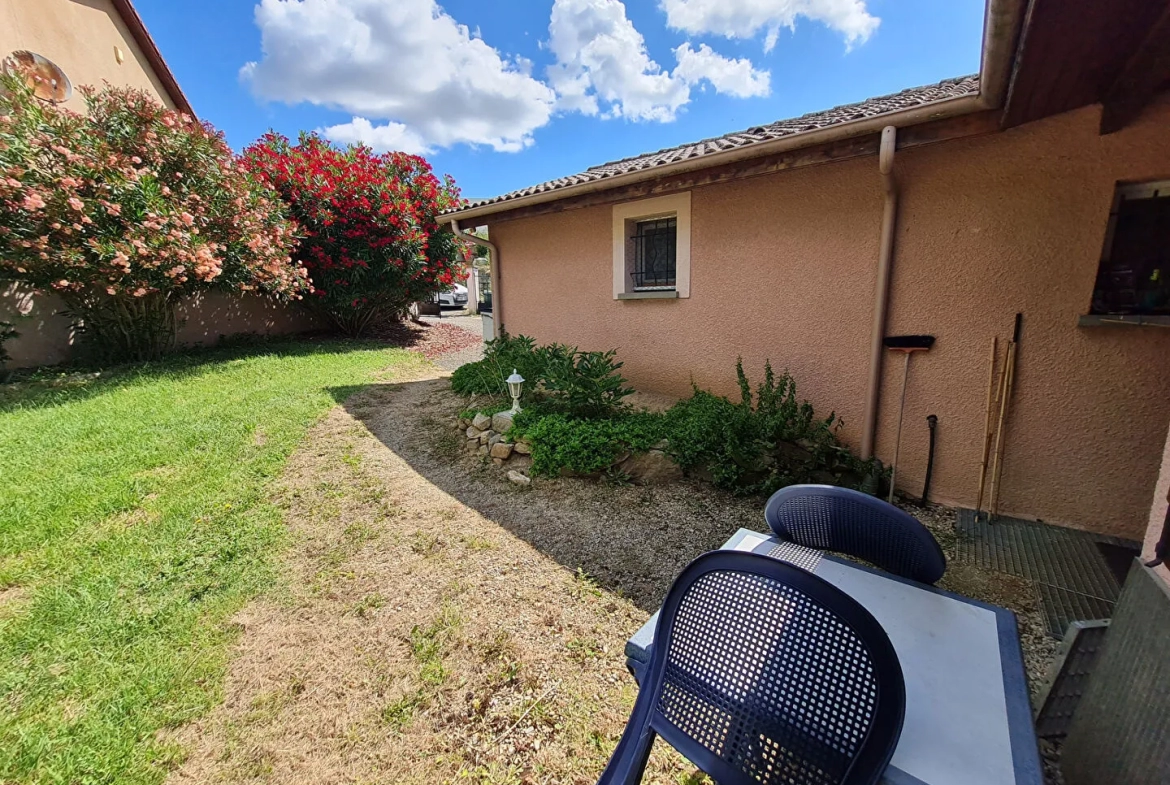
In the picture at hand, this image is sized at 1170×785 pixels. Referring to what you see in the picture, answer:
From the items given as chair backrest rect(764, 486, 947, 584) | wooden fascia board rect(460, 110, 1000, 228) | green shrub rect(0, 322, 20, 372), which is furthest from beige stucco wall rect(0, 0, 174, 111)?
chair backrest rect(764, 486, 947, 584)

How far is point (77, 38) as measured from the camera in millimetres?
8297

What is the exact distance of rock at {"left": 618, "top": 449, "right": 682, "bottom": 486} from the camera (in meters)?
4.17

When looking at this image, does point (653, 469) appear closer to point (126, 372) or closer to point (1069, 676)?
point (1069, 676)

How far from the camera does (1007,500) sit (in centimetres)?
352

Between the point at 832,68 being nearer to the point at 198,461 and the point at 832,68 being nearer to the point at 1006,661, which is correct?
the point at 1006,661

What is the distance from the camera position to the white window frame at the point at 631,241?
16.4 ft

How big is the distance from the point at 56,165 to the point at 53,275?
4.98 feet

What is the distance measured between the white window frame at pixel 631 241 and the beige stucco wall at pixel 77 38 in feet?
34.0

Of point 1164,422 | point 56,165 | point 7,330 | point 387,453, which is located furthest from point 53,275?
point 1164,422

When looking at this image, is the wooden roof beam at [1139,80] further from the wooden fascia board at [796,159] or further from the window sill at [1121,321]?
the window sill at [1121,321]

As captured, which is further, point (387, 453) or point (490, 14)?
point (490, 14)

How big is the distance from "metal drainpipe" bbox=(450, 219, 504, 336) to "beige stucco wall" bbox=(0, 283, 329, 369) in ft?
20.9

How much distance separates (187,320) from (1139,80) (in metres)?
13.5

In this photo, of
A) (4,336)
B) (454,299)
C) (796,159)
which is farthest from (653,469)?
(454,299)
